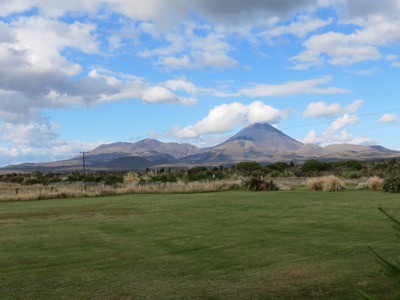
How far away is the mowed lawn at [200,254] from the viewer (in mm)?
7191

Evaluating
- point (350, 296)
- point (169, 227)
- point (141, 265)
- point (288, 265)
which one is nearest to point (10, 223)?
point (169, 227)

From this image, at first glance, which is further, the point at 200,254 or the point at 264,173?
the point at 264,173

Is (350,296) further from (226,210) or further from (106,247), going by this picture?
(226,210)

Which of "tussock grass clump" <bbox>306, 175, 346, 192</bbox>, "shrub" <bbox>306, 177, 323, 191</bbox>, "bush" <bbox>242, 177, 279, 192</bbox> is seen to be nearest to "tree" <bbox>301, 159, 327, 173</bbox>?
"bush" <bbox>242, 177, 279, 192</bbox>

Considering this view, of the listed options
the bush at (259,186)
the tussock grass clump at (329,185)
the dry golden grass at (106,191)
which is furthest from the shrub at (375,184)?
the dry golden grass at (106,191)

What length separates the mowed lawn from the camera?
7.19 meters

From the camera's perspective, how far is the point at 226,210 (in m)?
18.1

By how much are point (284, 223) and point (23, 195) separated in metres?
18.5

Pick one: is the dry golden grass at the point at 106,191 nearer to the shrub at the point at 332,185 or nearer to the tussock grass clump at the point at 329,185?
the tussock grass clump at the point at 329,185

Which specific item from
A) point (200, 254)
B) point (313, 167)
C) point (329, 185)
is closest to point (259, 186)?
point (329, 185)

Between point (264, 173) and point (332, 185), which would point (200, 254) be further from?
point (264, 173)

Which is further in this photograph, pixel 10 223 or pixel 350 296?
pixel 10 223

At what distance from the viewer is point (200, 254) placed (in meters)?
9.75

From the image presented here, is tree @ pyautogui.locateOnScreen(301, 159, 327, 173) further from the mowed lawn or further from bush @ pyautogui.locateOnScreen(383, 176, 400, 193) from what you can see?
the mowed lawn
